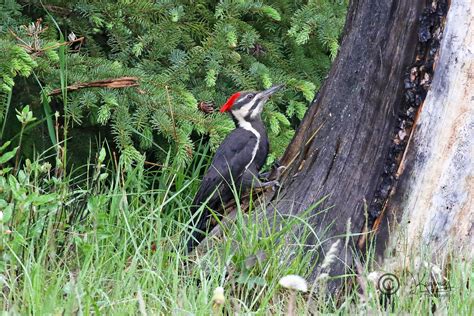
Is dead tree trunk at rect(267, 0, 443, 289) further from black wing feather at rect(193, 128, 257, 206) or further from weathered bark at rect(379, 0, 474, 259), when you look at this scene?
black wing feather at rect(193, 128, 257, 206)

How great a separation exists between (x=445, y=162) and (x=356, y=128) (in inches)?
20.3

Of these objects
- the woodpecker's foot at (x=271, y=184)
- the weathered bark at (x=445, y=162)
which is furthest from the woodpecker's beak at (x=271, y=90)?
the weathered bark at (x=445, y=162)

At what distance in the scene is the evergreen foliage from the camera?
18.5 feet

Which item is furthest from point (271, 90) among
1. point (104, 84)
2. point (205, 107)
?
point (104, 84)

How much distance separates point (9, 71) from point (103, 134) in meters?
1.18

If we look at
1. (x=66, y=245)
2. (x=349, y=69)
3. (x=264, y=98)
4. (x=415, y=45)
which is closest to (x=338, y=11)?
(x=264, y=98)

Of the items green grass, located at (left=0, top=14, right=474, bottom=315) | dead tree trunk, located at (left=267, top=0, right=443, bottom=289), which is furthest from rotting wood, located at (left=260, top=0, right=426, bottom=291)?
green grass, located at (left=0, top=14, right=474, bottom=315)

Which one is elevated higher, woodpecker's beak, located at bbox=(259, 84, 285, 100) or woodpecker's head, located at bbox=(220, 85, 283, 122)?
woodpecker's beak, located at bbox=(259, 84, 285, 100)

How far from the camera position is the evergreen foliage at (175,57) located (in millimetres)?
5641

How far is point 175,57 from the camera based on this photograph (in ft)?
19.6

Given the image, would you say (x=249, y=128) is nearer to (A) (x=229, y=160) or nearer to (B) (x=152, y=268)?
(A) (x=229, y=160)

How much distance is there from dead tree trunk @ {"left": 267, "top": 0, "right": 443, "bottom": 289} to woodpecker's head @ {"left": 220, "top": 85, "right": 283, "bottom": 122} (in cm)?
90

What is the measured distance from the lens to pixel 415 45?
4477 millimetres

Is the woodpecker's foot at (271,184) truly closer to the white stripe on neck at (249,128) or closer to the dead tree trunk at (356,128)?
the dead tree trunk at (356,128)
